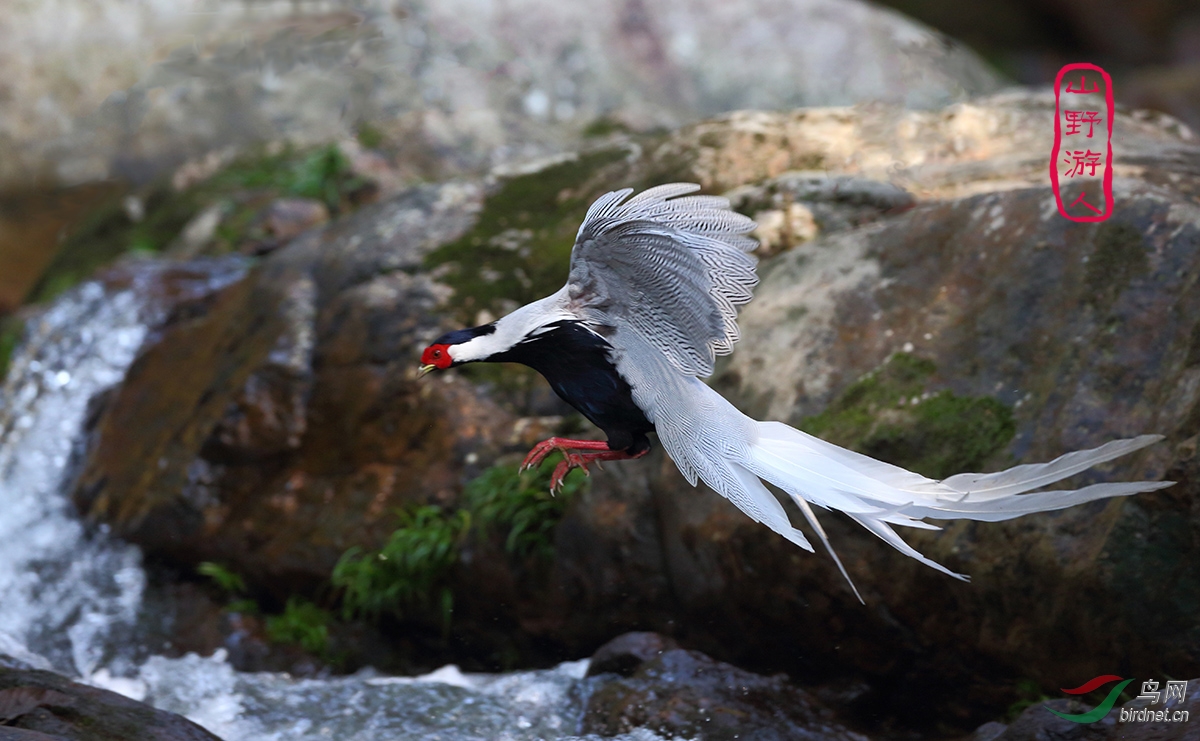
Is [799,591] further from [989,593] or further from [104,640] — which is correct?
[104,640]

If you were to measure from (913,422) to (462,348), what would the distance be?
1.23m

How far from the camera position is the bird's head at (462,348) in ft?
7.86

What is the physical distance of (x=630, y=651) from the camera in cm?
286

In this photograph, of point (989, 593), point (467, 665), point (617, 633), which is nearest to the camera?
point (989, 593)

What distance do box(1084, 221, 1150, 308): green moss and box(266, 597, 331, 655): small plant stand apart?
2867mm

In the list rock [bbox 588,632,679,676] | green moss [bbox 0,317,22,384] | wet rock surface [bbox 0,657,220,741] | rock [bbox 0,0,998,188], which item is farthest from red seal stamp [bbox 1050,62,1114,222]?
green moss [bbox 0,317,22,384]

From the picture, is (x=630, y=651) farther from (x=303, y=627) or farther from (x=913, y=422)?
(x=303, y=627)

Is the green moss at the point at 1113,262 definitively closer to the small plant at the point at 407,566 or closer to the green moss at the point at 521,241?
the green moss at the point at 521,241

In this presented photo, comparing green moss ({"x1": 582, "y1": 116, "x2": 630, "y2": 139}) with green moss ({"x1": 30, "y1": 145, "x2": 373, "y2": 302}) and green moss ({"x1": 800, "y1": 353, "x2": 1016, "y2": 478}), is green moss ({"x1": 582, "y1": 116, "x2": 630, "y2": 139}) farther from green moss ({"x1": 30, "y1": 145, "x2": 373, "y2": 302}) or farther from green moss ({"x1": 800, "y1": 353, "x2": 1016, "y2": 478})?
green moss ({"x1": 800, "y1": 353, "x2": 1016, "y2": 478})

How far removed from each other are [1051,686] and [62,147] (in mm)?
9505

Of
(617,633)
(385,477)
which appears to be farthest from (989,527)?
(385,477)

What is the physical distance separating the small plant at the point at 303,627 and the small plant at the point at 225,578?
22cm

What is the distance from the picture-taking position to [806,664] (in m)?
2.83

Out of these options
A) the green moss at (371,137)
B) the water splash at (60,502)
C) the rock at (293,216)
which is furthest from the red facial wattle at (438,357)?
the green moss at (371,137)
